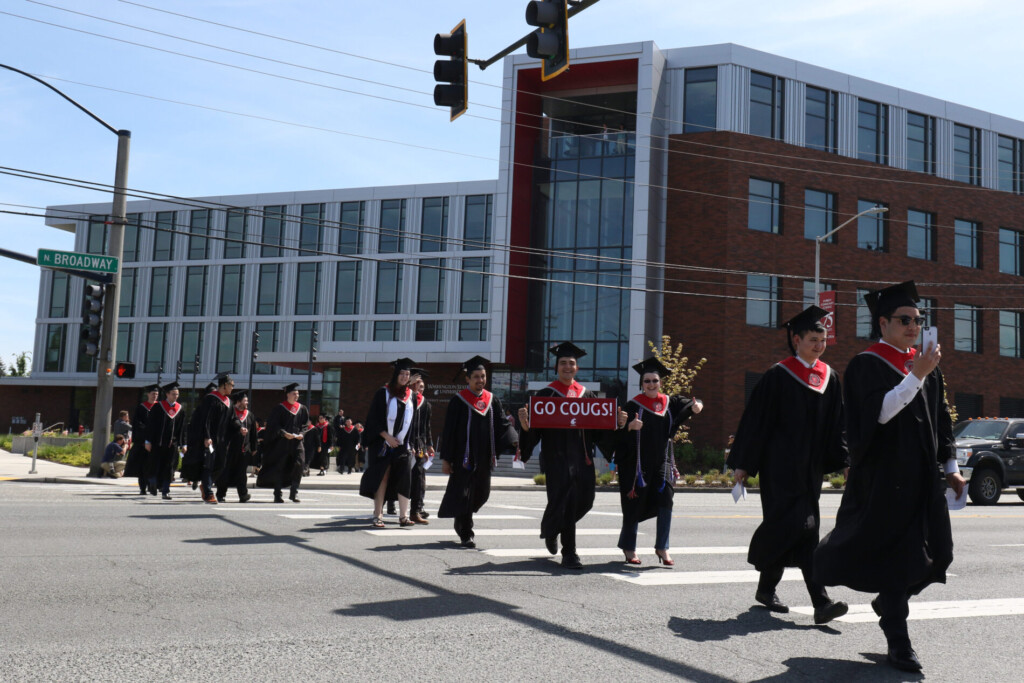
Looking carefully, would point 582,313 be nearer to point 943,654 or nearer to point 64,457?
point 64,457

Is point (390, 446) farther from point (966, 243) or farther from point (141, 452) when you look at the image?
point (966, 243)

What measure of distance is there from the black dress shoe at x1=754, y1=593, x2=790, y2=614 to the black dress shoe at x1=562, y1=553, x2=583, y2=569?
6.92 ft

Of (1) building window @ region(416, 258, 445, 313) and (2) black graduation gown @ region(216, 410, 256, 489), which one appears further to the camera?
(1) building window @ region(416, 258, 445, 313)

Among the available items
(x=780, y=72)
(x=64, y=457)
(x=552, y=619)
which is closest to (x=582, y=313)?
(x=780, y=72)

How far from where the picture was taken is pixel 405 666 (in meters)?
4.95

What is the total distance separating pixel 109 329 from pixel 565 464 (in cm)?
1655

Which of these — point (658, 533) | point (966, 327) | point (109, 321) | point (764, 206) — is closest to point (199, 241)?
point (764, 206)

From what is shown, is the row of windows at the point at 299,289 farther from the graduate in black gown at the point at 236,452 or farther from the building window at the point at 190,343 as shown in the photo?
the graduate in black gown at the point at 236,452

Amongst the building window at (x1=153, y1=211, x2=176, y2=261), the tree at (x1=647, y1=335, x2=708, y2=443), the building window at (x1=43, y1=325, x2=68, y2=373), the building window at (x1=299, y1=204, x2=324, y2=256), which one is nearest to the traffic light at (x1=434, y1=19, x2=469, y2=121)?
the tree at (x1=647, y1=335, x2=708, y2=443)

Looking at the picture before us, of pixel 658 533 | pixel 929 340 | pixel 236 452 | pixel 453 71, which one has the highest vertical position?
pixel 453 71

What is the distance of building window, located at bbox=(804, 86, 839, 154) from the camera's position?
131ft

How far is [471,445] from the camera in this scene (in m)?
10.5

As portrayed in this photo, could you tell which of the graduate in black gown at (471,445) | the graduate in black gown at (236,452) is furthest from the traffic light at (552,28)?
the graduate in black gown at (236,452)

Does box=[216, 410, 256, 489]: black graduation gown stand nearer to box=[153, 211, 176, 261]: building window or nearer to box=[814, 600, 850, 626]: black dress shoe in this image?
box=[814, 600, 850, 626]: black dress shoe
